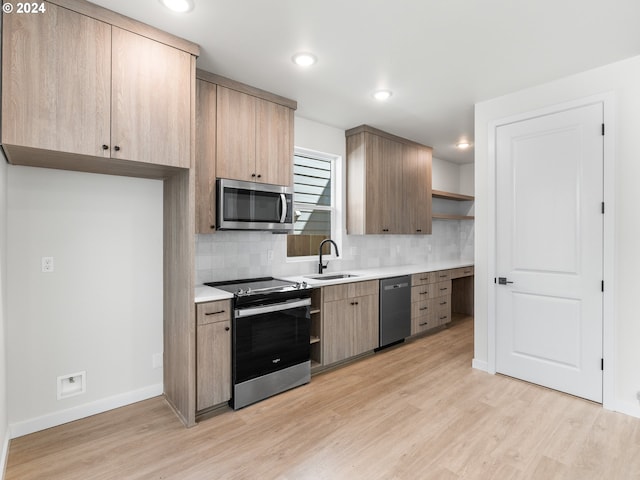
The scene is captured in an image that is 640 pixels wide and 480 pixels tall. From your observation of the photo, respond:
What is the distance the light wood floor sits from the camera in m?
1.93

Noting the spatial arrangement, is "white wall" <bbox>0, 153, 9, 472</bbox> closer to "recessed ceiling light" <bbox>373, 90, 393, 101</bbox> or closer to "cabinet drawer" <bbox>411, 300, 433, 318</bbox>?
"recessed ceiling light" <bbox>373, 90, 393, 101</bbox>

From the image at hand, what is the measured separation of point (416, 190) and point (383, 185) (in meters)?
0.74

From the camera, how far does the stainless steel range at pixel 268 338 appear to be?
8.55 feet

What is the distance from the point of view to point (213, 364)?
2.50m

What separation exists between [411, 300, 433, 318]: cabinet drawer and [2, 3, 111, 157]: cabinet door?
3534 millimetres

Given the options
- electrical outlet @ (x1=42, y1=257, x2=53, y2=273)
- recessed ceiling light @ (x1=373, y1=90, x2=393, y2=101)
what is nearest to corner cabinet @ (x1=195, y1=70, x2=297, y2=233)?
recessed ceiling light @ (x1=373, y1=90, x2=393, y2=101)

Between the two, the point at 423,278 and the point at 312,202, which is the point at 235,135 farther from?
the point at 423,278

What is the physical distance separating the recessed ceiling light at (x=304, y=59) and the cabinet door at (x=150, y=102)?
29.7 inches

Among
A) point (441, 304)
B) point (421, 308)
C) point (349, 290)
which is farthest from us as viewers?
point (441, 304)

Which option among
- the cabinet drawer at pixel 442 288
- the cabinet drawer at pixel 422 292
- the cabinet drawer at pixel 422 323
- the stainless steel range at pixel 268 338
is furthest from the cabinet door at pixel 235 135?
the cabinet drawer at pixel 442 288

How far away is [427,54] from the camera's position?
8.18ft

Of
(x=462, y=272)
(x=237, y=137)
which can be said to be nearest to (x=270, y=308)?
(x=237, y=137)

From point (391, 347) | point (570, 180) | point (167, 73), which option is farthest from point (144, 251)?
point (570, 180)

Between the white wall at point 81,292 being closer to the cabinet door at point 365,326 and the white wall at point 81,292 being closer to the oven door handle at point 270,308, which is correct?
the oven door handle at point 270,308
